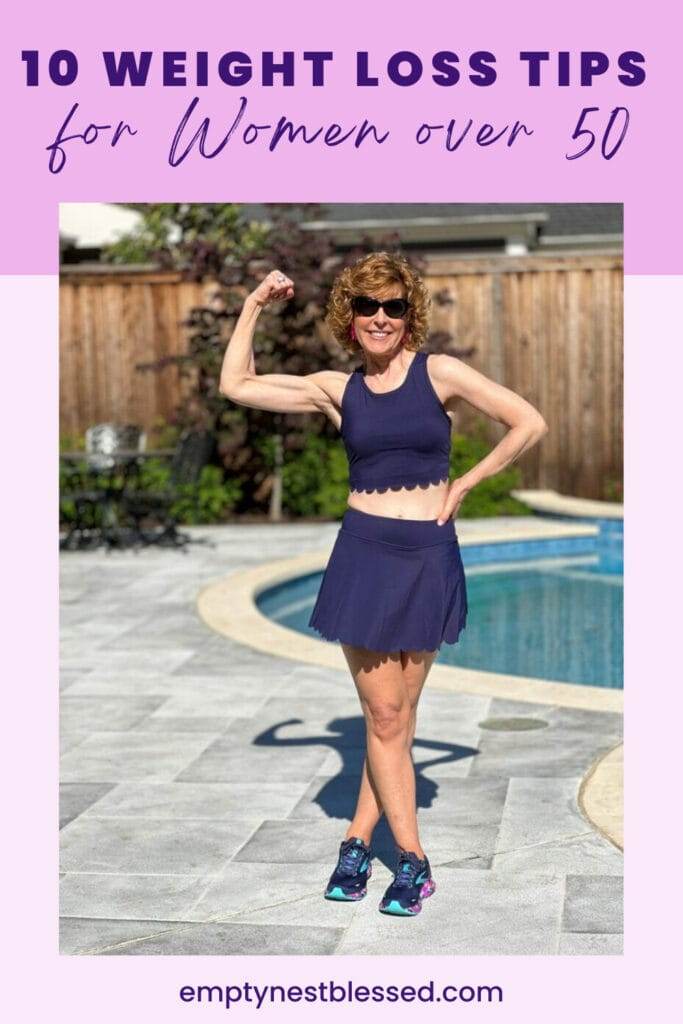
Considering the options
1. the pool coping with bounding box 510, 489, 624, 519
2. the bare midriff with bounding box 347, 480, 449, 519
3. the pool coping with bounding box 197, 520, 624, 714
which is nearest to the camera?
the bare midriff with bounding box 347, 480, 449, 519

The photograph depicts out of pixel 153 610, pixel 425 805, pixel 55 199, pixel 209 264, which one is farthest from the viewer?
pixel 209 264

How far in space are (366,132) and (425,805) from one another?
2.49m

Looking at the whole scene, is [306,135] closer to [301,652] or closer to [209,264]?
[301,652]

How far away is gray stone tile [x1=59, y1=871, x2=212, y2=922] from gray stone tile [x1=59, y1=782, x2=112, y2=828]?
2.06 ft

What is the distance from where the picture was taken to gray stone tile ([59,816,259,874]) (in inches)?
187

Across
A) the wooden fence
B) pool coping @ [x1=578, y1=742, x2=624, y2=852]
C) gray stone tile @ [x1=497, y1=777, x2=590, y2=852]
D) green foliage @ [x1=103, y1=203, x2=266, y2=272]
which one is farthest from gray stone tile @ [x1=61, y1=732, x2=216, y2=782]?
the wooden fence

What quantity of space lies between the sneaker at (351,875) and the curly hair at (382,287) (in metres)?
1.44

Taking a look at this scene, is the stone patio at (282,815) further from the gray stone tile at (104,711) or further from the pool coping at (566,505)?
the pool coping at (566,505)

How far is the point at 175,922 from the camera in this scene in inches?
166

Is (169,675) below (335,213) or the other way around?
below

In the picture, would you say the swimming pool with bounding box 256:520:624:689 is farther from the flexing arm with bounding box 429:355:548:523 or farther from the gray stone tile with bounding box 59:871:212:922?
the flexing arm with bounding box 429:355:548:523

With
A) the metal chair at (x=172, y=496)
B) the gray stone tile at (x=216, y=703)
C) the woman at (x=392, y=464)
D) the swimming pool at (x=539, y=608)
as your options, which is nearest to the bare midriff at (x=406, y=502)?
the woman at (x=392, y=464)

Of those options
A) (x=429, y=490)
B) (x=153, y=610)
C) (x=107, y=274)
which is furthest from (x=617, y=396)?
(x=429, y=490)

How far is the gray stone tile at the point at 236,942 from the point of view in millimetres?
3963
